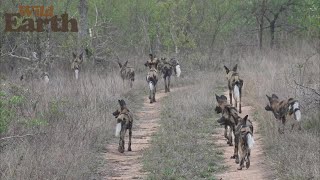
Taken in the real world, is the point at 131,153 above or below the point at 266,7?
below

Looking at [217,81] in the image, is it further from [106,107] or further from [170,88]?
[106,107]

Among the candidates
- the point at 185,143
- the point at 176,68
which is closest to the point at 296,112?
the point at 185,143

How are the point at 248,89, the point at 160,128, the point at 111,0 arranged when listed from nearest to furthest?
the point at 160,128 < the point at 248,89 < the point at 111,0

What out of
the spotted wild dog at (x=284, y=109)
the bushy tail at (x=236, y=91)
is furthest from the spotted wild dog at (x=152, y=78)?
the spotted wild dog at (x=284, y=109)

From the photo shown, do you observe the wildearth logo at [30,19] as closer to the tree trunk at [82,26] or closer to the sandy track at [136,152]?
the tree trunk at [82,26]

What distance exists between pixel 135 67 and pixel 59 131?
1604 cm

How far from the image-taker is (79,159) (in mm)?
8078

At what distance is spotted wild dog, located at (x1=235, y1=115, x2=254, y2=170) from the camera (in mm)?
8195

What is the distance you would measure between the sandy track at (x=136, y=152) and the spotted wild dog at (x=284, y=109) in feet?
8.64

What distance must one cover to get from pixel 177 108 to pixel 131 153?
415 centimetres

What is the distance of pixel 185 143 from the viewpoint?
Answer: 10.2 meters

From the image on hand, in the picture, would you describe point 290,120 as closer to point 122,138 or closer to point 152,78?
point 122,138

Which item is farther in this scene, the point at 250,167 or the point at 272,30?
the point at 272,30

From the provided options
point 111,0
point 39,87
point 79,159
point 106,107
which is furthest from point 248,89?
point 111,0
